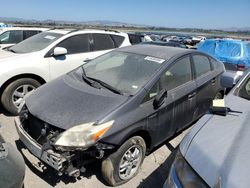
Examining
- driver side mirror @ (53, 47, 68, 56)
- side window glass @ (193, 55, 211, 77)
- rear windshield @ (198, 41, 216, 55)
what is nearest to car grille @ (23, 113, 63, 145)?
driver side mirror @ (53, 47, 68, 56)

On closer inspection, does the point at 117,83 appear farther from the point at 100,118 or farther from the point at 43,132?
the point at 43,132

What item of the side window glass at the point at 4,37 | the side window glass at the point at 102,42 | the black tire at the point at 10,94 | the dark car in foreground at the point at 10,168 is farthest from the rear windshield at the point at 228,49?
the side window glass at the point at 4,37

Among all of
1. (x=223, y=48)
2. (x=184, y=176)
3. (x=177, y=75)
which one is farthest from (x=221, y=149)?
(x=223, y=48)

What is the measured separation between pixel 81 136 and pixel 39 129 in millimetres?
733

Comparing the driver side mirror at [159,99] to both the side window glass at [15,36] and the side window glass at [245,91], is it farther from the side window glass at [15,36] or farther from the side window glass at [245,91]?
the side window glass at [15,36]

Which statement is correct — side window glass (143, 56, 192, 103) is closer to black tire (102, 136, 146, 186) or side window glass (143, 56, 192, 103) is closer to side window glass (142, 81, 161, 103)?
side window glass (142, 81, 161, 103)

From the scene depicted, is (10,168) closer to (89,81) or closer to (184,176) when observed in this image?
(184,176)

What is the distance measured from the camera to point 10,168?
1965mm

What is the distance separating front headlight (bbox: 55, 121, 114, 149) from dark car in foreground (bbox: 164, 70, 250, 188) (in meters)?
0.90

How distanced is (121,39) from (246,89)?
14.0 ft

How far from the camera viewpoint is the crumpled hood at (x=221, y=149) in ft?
5.59

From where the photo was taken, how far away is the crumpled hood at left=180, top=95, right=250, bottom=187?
171 centimetres

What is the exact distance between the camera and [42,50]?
5.35 metres

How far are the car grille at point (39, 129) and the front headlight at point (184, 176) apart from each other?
1366 mm
